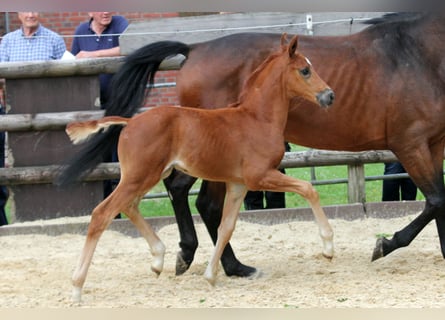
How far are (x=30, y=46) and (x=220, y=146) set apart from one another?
3.63 m

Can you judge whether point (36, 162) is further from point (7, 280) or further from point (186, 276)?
point (186, 276)

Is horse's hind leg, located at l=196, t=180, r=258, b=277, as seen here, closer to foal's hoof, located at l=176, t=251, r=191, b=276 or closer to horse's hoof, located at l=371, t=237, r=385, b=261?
foal's hoof, located at l=176, t=251, r=191, b=276

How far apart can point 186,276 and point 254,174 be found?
115 centimetres

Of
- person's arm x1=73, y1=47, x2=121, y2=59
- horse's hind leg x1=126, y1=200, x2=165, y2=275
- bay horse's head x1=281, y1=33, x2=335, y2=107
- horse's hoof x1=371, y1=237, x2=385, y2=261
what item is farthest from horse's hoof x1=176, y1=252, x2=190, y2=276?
person's arm x1=73, y1=47, x2=121, y2=59

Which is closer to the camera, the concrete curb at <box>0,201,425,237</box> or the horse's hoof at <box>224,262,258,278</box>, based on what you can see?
the horse's hoof at <box>224,262,258,278</box>

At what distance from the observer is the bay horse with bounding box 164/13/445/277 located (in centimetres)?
479

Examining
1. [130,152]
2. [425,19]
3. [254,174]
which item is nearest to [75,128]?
[130,152]

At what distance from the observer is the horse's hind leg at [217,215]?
187 inches

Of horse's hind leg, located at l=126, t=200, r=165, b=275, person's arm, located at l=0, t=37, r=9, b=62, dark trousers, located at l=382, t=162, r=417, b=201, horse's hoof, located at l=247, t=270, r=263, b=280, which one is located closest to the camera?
horse's hind leg, located at l=126, t=200, r=165, b=275

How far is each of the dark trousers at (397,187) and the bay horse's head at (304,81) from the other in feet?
10.9

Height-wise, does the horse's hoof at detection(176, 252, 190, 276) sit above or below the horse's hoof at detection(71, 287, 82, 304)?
below

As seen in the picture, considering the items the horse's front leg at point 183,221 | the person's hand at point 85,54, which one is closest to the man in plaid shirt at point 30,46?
the person's hand at point 85,54

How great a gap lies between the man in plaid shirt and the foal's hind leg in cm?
371

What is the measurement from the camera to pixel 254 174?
405cm
